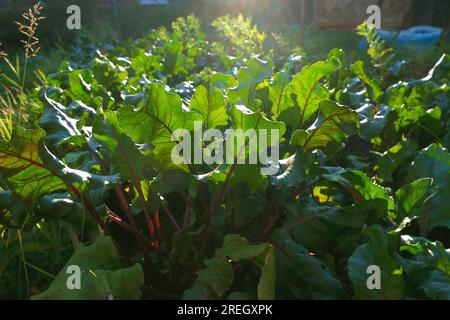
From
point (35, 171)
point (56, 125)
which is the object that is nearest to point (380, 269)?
point (35, 171)

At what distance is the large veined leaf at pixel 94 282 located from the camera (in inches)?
49.8

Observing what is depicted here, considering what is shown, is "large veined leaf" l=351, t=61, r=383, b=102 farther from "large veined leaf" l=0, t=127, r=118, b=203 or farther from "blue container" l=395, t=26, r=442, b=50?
"blue container" l=395, t=26, r=442, b=50

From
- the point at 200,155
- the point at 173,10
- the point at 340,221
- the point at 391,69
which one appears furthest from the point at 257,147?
the point at 173,10

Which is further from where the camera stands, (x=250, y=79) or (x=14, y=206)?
(x=250, y=79)

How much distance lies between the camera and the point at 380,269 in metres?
1.26

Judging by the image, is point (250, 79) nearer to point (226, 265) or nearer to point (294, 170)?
point (294, 170)

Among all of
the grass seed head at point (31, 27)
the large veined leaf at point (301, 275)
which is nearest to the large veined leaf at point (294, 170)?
the large veined leaf at point (301, 275)

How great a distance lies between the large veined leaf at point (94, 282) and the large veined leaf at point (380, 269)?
560mm

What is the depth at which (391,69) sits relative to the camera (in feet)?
10.3

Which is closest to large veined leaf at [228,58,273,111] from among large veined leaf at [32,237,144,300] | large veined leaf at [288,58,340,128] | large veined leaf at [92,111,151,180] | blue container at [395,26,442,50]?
large veined leaf at [288,58,340,128]

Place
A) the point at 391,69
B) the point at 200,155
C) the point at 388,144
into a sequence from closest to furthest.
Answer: the point at 200,155 → the point at 388,144 → the point at 391,69

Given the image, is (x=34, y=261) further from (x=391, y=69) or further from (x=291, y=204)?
(x=391, y=69)

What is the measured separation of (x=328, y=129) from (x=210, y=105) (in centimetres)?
37
